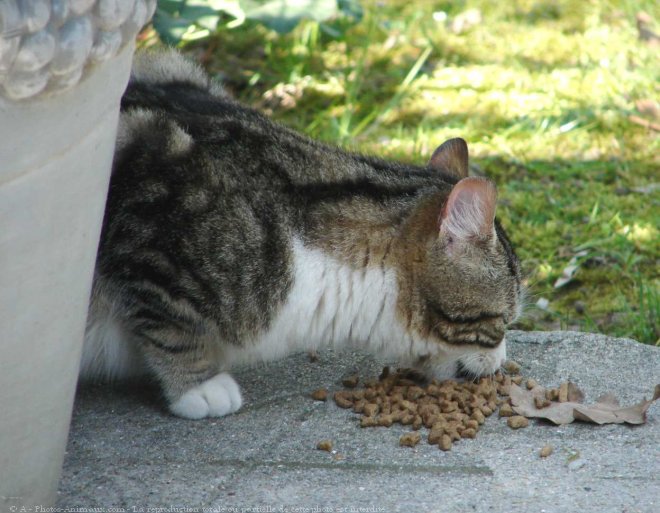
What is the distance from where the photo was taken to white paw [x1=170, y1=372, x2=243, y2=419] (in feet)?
9.71

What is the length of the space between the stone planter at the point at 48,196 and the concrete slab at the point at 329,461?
47 centimetres

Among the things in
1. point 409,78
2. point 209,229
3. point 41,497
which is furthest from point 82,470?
point 409,78

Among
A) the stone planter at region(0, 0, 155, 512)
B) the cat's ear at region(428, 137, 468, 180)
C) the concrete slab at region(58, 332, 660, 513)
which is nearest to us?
the stone planter at region(0, 0, 155, 512)

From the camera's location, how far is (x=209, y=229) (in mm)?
2848

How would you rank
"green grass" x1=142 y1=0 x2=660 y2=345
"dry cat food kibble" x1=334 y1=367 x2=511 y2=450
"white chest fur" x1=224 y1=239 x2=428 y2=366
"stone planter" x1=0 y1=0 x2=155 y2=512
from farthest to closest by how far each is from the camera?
"green grass" x1=142 y1=0 x2=660 y2=345 < "white chest fur" x1=224 y1=239 x2=428 y2=366 < "dry cat food kibble" x1=334 y1=367 x2=511 y2=450 < "stone planter" x1=0 y1=0 x2=155 y2=512

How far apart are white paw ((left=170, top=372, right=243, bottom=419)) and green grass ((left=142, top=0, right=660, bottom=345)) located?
140 centimetres

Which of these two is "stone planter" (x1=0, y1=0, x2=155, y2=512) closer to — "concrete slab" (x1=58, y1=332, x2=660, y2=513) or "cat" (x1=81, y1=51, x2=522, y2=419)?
"concrete slab" (x1=58, y1=332, x2=660, y2=513)

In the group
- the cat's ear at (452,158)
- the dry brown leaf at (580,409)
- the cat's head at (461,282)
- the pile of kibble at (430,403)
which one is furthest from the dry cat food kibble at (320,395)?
the cat's ear at (452,158)

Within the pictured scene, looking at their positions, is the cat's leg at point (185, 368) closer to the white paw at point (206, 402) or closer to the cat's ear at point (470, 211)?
the white paw at point (206, 402)

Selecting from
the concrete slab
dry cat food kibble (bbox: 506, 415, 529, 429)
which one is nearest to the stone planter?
the concrete slab

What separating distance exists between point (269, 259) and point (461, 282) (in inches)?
22.2

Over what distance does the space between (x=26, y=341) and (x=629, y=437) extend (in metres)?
1.65

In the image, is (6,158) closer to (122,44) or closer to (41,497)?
(122,44)

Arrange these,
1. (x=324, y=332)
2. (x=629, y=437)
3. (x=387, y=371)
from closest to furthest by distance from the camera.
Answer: (x=629, y=437), (x=324, y=332), (x=387, y=371)
